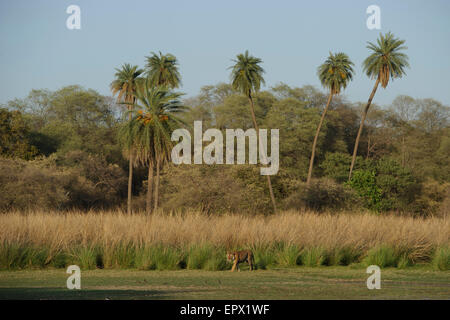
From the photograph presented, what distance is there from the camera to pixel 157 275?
14.5 metres

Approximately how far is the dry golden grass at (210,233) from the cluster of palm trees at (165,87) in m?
21.2

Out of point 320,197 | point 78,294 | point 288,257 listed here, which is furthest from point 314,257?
point 320,197

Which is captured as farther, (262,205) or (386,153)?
(386,153)

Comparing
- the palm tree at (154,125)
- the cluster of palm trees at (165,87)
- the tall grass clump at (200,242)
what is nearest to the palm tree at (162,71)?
the cluster of palm trees at (165,87)

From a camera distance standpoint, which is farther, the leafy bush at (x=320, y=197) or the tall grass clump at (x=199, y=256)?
the leafy bush at (x=320, y=197)

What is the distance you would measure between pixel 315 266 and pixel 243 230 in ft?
8.92

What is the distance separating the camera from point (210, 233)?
63.0 ft

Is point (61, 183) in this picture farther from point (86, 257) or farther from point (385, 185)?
point (86, 257)

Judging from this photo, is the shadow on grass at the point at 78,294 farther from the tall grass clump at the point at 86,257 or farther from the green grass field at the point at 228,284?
the tall grass clump at the point at 86,257

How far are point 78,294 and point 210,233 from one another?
8.94 m

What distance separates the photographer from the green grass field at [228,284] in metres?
10.5

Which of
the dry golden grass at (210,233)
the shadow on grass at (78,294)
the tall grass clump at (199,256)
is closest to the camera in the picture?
the shadow on grass at (78,294)
